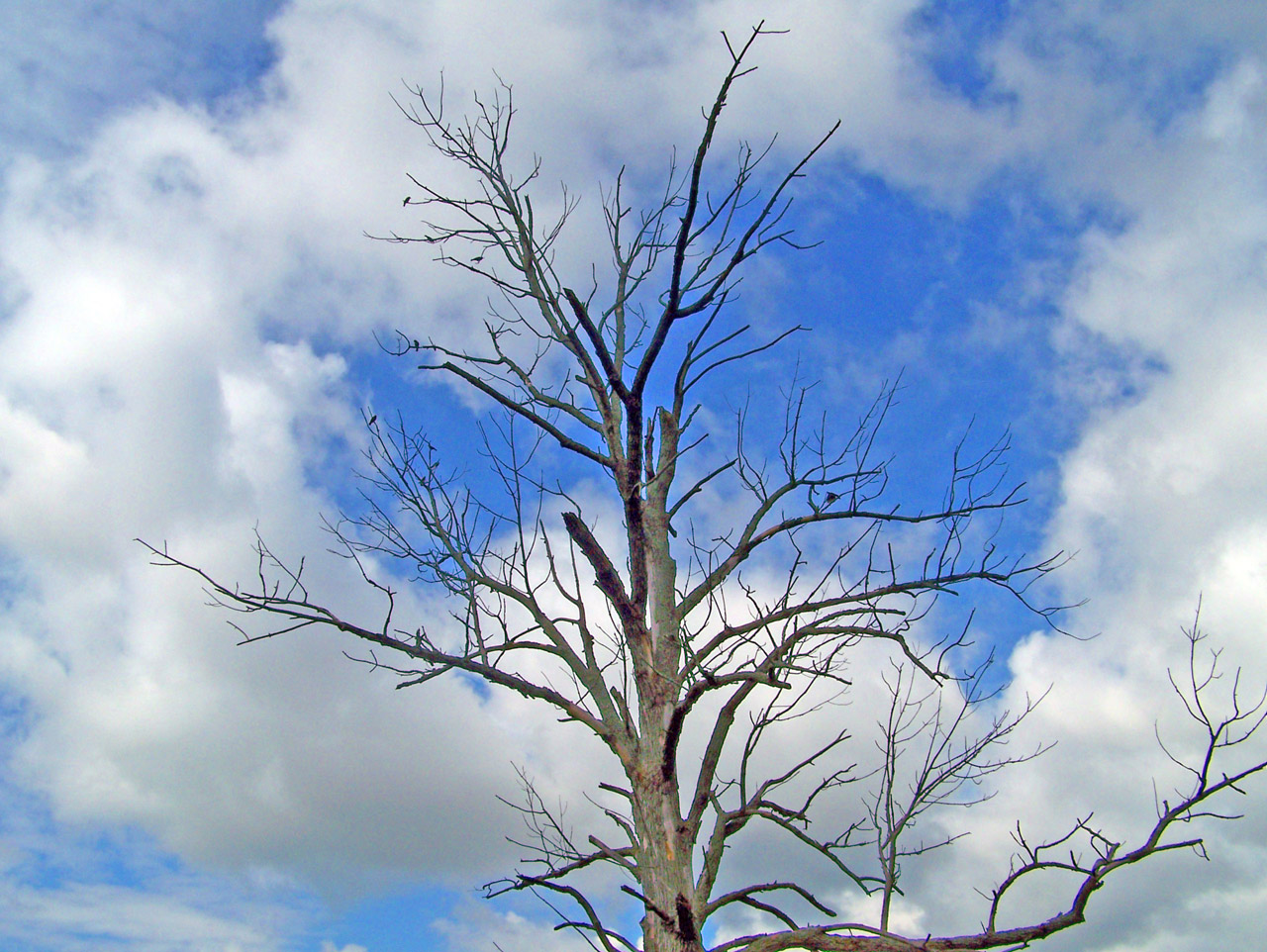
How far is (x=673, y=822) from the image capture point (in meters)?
5.20

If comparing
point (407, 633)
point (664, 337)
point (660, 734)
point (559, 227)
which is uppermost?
point (559, 227)

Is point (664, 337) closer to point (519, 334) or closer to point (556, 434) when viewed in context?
point (556, 434)

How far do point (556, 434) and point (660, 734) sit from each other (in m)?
2.11

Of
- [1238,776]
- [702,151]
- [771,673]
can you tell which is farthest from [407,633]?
[1238,776]

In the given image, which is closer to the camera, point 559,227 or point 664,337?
point 664,337

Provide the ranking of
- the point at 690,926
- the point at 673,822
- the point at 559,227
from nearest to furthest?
the point at 690,926 → the point at 673,822 → the point at 559,227

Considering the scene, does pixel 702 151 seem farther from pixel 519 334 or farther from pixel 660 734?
pixel 660 734

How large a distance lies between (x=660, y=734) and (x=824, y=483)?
6.47 ft

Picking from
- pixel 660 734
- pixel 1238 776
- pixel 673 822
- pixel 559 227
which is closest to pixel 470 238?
pixel 559 227

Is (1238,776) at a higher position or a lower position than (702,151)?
lower

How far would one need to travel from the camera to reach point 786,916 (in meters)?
5.55

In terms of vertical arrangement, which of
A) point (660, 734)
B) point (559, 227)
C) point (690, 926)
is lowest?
point (690, 926)

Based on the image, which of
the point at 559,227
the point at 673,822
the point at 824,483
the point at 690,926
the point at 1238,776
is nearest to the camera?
the point at 1238,776

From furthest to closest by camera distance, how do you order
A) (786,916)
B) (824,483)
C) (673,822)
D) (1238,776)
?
1. (824,483)
2. (786,916)
3. (673,822)
4. (1238,776)
